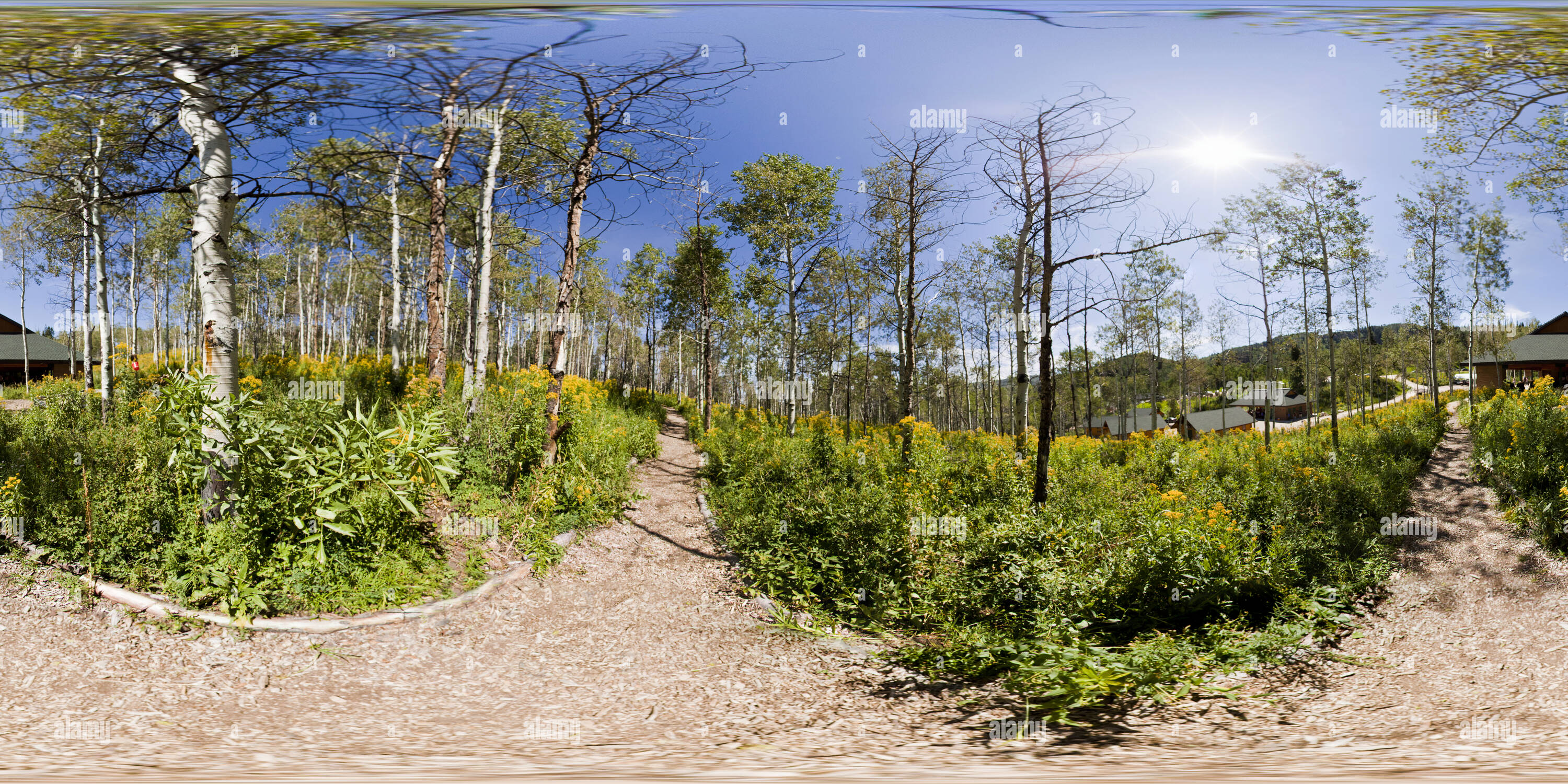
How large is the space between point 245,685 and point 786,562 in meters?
3.54

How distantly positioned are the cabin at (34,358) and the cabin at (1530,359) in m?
18.1

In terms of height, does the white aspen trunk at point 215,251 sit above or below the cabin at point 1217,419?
above

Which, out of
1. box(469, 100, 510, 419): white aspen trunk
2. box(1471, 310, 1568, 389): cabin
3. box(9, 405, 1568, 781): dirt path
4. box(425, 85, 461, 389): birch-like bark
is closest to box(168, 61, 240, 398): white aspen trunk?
box(425, 85, 461, 389): birch-like bark

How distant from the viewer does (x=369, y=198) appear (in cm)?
376

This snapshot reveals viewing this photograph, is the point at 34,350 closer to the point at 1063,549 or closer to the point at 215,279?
the point at 215,279

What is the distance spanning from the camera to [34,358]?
11953 millimetres

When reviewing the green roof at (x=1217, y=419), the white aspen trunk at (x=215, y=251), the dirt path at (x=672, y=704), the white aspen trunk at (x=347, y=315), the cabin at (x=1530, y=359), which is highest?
the white aspen trunk at (x=347, y=315)

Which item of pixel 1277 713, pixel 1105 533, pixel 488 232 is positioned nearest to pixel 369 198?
pixel 488 232

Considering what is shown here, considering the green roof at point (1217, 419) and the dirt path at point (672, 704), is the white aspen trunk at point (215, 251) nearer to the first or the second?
the dirt path at point (672, 704)

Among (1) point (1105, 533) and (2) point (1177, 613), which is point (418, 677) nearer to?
(2) point (1177, 613)

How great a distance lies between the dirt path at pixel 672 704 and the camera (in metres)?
1.78

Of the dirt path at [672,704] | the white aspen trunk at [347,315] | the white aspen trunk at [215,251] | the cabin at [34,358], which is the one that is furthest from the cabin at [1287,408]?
the cabin at [34,358]

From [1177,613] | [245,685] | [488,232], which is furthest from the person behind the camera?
[488,232]

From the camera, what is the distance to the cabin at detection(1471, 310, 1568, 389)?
4.66 m
